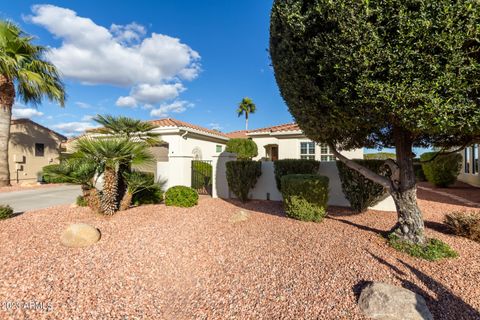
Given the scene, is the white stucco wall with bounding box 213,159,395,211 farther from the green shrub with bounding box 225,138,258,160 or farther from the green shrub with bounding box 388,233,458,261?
the green shrub with bounding box 225,138,258,160

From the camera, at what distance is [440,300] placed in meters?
2.89

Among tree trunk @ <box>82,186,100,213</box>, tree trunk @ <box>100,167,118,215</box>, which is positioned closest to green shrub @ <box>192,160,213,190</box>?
tree trunk @ <box>100,167,118,215</box>

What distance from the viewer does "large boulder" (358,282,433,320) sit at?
2616mm

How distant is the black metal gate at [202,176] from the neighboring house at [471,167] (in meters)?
14.2

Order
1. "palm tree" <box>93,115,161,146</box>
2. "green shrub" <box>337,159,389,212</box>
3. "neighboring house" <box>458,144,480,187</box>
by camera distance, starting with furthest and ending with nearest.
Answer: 1. "neighboring house" <box>458,144,480,187</box>
2. "palm tree" <box>93,115,161,146</box>
3. "green shrub" <box>337,159,389,212</box>

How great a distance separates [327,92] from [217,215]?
4.72m

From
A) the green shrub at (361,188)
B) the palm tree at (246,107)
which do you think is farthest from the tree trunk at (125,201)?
the palm tree at (246,107)

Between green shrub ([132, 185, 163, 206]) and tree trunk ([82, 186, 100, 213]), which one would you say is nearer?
tree trunk ([82, 186, 100, 213])

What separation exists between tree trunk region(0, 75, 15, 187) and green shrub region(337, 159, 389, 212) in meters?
17.8

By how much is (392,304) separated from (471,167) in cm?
1686

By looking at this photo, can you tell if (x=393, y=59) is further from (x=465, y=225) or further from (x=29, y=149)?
(x=29, y=149)

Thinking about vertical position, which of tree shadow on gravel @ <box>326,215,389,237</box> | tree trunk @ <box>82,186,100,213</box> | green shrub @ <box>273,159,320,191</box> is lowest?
tree shadow on gravel @ <box>326,215,389,237</box>

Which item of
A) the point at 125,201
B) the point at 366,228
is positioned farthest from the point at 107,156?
the point at 366,228

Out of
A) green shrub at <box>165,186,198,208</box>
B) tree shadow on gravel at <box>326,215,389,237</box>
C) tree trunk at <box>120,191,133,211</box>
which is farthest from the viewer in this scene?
green shrub at <box>165,186,198,208</box>
